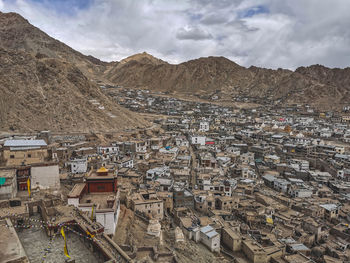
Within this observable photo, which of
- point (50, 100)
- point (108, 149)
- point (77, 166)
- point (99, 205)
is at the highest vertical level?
point (50, 100)

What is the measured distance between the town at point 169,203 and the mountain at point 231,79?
83.1m

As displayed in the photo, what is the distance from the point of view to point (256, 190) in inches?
1088

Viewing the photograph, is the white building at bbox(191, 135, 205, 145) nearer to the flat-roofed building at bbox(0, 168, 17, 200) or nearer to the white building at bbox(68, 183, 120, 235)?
the white building at bbox(68, 183, 120, 235)

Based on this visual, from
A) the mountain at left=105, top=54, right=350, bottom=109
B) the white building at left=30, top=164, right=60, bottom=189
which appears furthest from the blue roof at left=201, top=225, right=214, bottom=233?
the mountain at left=105, top=54, right=350, bottom=109

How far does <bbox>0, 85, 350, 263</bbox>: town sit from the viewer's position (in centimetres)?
1048

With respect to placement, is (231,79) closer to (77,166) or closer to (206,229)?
(77,166)

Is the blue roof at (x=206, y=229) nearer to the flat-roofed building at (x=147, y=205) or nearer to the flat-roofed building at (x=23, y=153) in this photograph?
the flat-roofed building at (x=147, y=205)

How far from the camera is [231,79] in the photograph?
14388cm

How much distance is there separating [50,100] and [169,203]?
37.1 m

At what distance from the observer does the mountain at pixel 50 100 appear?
1724 inches

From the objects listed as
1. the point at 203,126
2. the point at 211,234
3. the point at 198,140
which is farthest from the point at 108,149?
the point at 203,126

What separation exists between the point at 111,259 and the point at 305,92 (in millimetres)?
118326

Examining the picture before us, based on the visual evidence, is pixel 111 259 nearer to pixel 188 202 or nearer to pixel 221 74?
pixel 188 202

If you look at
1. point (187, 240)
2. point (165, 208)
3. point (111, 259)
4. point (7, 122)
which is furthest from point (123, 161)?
point (7, 122)
